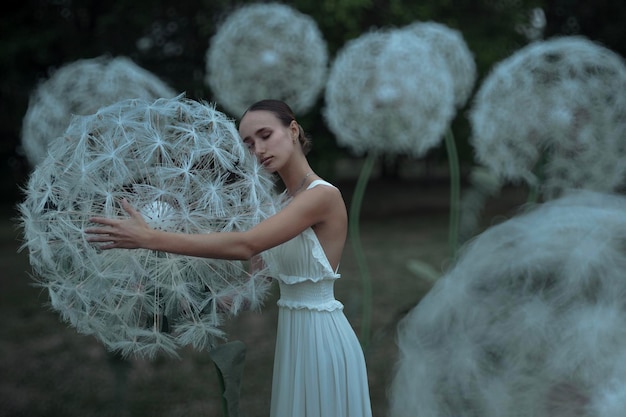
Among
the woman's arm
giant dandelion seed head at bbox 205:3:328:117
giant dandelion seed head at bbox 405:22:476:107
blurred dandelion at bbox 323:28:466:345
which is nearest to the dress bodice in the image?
the woman's arm

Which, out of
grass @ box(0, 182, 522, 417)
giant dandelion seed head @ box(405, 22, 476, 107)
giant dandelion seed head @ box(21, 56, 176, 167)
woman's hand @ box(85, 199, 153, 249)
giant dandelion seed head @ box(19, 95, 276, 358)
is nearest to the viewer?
woman's hand @ box(85, 199, 153, 249)

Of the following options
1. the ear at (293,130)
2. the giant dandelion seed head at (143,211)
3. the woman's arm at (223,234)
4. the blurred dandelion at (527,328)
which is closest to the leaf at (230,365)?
the giant dandelion seed head at (143,211)

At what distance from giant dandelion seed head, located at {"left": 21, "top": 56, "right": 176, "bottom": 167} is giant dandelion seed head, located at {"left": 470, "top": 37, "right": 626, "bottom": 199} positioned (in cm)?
251

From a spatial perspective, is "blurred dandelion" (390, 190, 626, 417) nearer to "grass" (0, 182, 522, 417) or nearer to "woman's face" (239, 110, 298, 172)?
Result: "woman's face" (239, 110, 298, 172)

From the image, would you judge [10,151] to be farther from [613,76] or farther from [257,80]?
[613,76]

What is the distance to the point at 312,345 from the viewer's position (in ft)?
9.07

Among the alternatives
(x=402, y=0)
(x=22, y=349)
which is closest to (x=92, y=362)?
(x=22, y=349)

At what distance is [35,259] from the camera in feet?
8.63

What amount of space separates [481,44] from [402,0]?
6.67ft

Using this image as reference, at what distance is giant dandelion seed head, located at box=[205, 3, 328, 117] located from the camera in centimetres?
650

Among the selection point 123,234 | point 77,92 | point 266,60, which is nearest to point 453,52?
point 266,60

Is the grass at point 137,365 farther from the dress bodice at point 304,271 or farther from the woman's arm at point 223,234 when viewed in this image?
the woman's arm at point 223,234

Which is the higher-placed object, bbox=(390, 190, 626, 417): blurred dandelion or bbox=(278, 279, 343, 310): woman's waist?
bbox=(390, 190, 626, 417): blurred dandelion

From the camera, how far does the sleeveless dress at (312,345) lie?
9.04 ft
